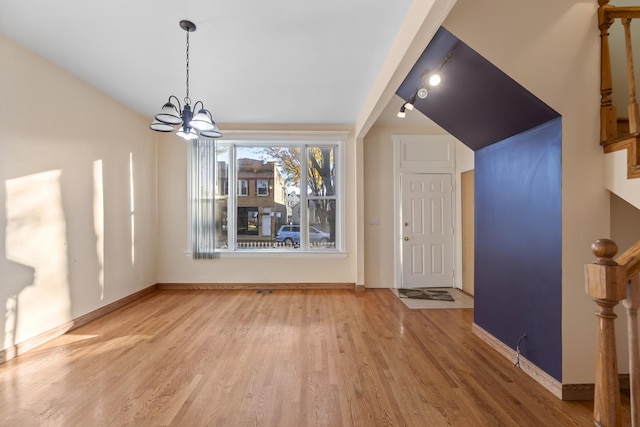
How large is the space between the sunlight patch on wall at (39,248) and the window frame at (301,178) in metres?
1.96

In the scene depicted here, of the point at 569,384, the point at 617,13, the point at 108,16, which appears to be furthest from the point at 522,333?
the point at 108,16

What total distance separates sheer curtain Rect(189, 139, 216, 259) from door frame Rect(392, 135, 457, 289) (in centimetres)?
327

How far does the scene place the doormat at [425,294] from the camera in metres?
4.45

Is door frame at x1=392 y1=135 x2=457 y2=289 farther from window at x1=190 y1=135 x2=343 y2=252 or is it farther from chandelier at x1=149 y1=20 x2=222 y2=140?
chandelier at x1=149 y1=20 x2=222 y2=140

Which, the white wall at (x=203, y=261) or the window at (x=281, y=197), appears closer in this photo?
the white wall at (x=203, y=261)

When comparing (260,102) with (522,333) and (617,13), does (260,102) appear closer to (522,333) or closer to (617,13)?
(617,13)

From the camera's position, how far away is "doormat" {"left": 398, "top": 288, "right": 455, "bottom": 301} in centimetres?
445

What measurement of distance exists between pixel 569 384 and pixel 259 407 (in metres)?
2.26

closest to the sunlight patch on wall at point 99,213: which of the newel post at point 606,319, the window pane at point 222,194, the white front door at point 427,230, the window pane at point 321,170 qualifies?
the window pane at point 222,194

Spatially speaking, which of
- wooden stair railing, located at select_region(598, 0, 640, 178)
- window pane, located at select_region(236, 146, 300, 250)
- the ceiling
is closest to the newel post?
wooden stair railing, located at select_region(598, 0, 640, 178)

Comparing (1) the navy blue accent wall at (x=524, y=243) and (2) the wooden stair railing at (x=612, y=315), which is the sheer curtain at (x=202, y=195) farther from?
(2) the wooden stair railing at (x=612, y=315)

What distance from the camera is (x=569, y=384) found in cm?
205

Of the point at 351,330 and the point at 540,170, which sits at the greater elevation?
the point at 540,170

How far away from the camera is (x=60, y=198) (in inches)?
124
